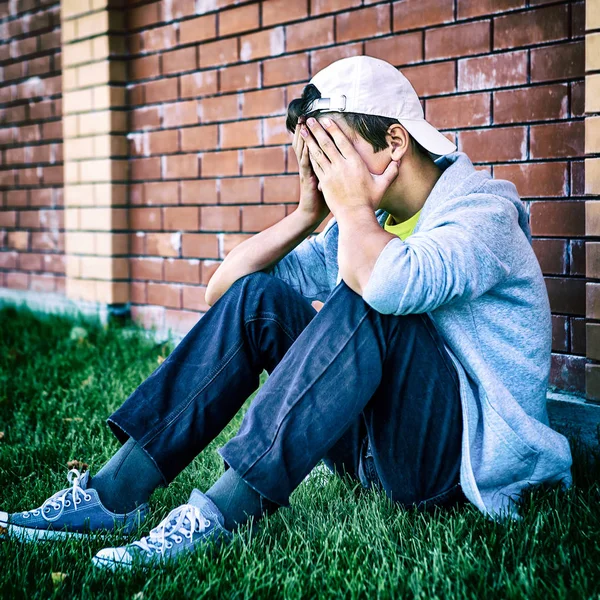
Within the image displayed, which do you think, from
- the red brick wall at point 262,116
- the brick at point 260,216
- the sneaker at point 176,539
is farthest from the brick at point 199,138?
the sneaker at point 176,539

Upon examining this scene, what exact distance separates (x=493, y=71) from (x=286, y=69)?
1.13m

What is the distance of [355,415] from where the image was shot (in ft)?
5.77

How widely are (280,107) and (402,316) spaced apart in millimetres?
2135

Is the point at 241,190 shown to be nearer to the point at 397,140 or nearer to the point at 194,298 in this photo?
the point at 194,298

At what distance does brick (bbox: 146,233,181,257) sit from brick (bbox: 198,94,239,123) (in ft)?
2.12

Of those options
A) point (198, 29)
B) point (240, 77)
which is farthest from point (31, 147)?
point (240, 77)

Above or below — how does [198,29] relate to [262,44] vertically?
above

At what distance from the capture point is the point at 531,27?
8.82 feet

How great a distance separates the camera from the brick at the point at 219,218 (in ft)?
12.9

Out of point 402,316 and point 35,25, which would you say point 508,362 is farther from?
point 35,25

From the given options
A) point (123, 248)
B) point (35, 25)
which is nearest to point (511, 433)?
point (123, 248)

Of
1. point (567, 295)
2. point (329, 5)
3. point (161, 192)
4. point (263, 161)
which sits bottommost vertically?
point (567, 295)

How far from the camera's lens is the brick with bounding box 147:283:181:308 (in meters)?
4.30

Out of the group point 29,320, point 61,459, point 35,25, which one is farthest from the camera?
point 35,25
